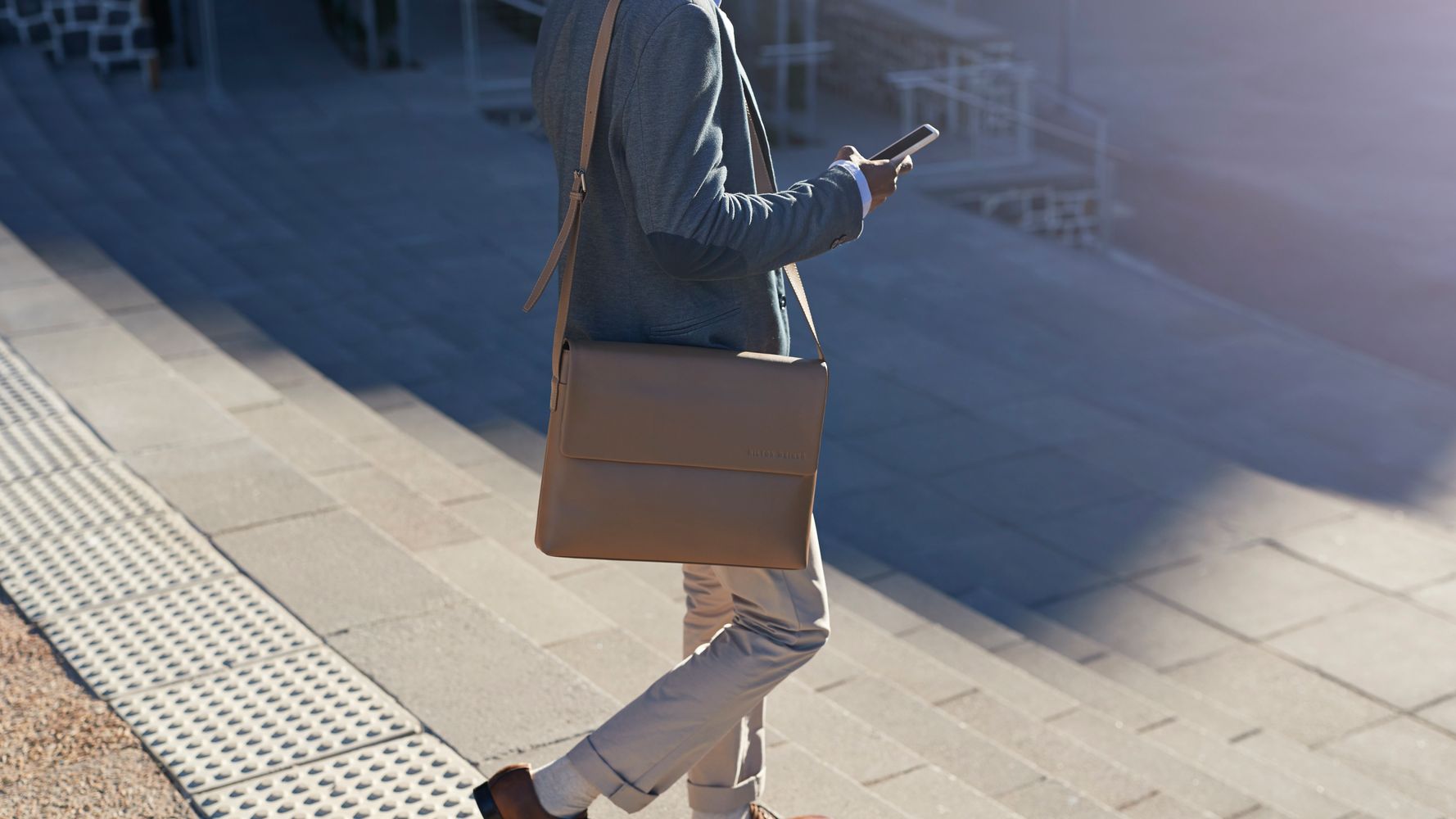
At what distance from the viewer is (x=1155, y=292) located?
362 inches

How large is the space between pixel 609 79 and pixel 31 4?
1058cm

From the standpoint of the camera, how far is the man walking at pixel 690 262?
6.52 ft

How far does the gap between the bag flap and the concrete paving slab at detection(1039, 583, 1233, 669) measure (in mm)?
3224

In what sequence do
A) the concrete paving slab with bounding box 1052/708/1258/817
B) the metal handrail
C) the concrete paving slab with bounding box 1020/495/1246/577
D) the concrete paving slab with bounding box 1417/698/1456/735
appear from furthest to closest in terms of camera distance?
the metal handrail < the concrete paving slab with bounding box 1020/495/1246/577 < the concrete paving slab with bounding box 1417/698/1456/735 < the concrete paving slab with bounding box 1052/708/1258/817

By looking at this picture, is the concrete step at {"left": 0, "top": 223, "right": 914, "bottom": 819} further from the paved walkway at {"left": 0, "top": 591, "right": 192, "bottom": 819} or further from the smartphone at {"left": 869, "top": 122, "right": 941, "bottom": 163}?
the smartphone at {"left": 869, "top": 122, "right": 941, "bottom": 163}

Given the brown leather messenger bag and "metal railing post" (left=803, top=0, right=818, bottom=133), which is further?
"metal railing post" (left=803, top=0, right=818, bottom=133)

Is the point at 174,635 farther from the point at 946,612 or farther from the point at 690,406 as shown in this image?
the point at 946,612

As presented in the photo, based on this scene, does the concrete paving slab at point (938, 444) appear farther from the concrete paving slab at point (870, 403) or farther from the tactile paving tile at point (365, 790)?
the tactile paving tile at point (365, 790)

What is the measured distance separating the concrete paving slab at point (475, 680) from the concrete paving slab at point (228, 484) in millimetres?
749

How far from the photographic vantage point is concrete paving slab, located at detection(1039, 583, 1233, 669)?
5.04m

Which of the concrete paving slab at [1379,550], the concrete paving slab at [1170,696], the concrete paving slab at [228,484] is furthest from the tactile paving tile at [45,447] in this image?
the concrete paving slab at [1379,550]

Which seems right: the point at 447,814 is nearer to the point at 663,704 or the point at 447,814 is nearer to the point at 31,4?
the point at 663,704

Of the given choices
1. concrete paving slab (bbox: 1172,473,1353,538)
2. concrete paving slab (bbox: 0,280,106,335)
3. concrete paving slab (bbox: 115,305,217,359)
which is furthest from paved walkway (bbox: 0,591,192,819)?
concrete paving slab (bbox: 1172,473,1353,538)

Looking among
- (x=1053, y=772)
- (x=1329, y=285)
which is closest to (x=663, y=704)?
(x=1053, y=772)
